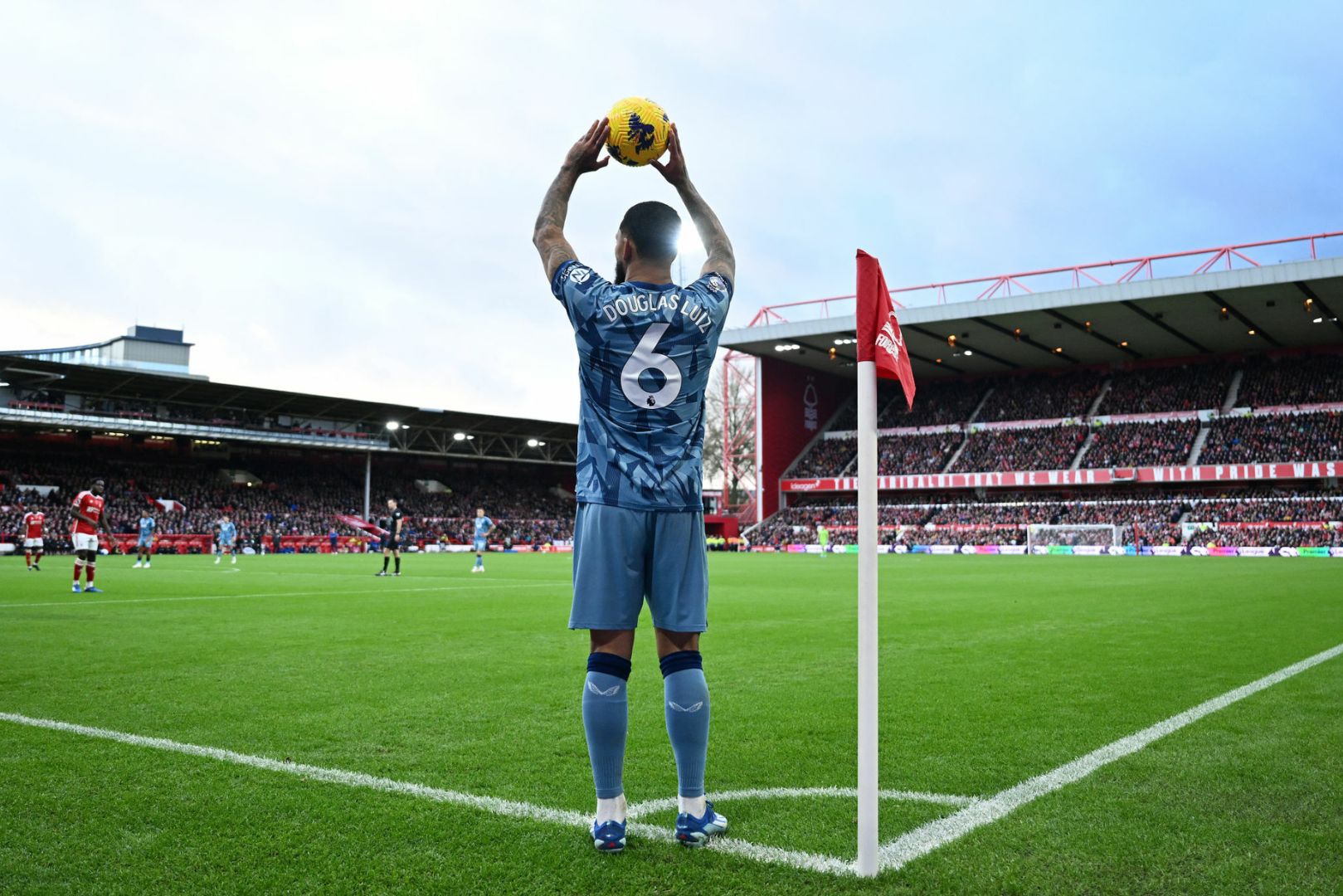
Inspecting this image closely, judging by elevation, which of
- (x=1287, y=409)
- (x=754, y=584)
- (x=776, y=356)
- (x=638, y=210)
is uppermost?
(x=776, y=356)

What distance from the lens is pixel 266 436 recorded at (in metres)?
48.5

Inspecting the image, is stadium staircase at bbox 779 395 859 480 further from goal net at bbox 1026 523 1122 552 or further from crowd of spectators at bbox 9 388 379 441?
crowd of spectators at bbox 9 388 379 441

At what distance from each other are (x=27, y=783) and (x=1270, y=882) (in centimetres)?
436

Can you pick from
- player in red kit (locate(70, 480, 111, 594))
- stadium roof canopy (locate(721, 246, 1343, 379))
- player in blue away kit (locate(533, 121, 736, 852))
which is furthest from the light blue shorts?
stadium roof canopy (locate(721, 246, 1343, 379))

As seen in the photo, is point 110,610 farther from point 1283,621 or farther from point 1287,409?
point 1287,409

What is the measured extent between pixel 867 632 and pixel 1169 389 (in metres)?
54.0

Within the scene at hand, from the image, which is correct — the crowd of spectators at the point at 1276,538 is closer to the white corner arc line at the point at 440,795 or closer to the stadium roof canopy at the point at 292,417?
the stadium roof canopy at the point at 292,417

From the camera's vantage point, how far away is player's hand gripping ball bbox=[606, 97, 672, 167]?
3.39 meters

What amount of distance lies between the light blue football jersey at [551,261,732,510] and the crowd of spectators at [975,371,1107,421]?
5343 cm

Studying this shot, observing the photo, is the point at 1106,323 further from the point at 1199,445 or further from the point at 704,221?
the point at 704,221

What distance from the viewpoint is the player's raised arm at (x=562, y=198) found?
339 cm

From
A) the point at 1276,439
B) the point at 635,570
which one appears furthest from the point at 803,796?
the point at 1276,439

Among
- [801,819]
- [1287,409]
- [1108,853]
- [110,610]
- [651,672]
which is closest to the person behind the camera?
[1108,853]

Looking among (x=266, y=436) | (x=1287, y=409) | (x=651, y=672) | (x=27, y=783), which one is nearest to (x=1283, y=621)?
(x=651, y=672)
